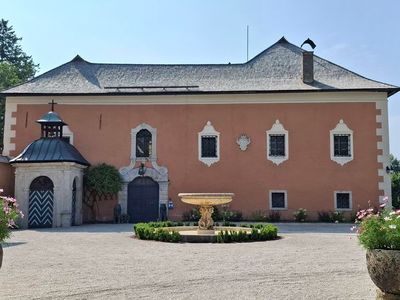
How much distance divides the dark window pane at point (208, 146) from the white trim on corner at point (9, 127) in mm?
8916

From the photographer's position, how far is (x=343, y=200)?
22406 mm

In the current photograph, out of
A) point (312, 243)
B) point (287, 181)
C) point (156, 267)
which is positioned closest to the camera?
point (156, 267)

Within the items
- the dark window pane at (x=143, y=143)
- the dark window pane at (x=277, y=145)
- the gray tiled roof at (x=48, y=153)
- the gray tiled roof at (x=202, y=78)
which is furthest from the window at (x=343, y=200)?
the gray tiled roof at (x=48, y=153)

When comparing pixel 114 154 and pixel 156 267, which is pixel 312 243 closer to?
pixel 156 267

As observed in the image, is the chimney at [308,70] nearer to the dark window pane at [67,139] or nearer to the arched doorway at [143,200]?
the arched doorway at [143,200]

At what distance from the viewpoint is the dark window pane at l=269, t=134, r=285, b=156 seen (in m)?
22.9

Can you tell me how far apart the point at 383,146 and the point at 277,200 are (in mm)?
5394

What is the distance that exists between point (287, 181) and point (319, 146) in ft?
7.18

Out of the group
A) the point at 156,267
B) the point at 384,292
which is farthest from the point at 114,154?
the point at 384,292

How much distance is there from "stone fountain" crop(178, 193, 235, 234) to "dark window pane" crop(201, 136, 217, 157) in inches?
314

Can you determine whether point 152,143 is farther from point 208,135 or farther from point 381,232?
point 381,232

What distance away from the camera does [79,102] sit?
925 inches

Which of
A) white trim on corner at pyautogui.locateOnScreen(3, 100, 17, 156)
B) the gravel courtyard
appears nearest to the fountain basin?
the gravel courtyard

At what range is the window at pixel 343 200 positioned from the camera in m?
22.3
